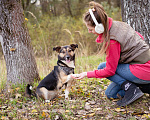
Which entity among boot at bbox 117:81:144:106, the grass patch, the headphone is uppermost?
the headphone

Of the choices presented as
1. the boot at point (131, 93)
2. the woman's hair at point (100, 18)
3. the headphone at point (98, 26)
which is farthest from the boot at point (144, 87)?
the headphone at point (98, 26)

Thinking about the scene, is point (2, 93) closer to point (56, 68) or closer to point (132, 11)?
point (56, 68)

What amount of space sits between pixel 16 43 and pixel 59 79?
1.32 metres

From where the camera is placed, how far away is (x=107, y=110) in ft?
9.19

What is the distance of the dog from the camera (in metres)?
3.49

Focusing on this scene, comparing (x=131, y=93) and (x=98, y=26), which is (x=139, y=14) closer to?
(x=98, y=26)

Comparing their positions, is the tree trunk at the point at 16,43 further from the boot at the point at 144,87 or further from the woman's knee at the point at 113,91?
the boot at the point at 144,87

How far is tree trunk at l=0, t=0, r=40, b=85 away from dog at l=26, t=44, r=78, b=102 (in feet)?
2.01

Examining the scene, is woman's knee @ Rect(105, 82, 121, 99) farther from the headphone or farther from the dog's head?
the headphone

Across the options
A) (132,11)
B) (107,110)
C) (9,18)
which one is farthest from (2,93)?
(132,11)

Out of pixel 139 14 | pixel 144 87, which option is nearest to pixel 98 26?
pixel 144 87

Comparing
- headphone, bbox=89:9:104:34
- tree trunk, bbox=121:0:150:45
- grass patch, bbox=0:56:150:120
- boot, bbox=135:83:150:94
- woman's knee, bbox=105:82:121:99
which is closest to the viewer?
headphone, bbox=89:9:104:34

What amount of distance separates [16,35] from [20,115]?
73.6 inches

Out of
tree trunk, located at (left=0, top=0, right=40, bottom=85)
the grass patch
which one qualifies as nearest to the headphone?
the grass patch
